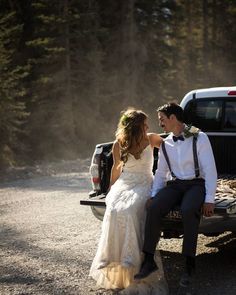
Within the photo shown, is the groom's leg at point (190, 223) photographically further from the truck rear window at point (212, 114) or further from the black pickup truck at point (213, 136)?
the truck rear window at point (212, 114)

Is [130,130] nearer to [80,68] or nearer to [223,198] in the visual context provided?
[223,198]

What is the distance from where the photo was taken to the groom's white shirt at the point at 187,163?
485 centimetres

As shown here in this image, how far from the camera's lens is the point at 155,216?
188 inches

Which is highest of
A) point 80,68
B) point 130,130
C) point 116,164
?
point 80,68

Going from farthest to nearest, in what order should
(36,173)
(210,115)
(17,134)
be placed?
(17,134), (36,173), (210,115)

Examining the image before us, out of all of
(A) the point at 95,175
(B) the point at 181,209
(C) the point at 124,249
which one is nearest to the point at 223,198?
(B) the point at 181,209

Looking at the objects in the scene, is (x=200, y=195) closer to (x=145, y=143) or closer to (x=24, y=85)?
(x=145, y=143)

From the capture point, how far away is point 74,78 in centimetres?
2689

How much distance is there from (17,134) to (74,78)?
475 cm

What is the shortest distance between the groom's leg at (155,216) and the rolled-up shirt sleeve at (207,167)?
0.36 metres

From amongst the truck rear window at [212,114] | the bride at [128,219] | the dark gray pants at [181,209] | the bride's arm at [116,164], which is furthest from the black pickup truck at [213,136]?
the dark gray pants at [181,209]

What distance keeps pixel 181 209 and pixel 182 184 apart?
36 cm

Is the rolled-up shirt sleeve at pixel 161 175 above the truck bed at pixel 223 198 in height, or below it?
above

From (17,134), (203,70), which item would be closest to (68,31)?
(17,134)
